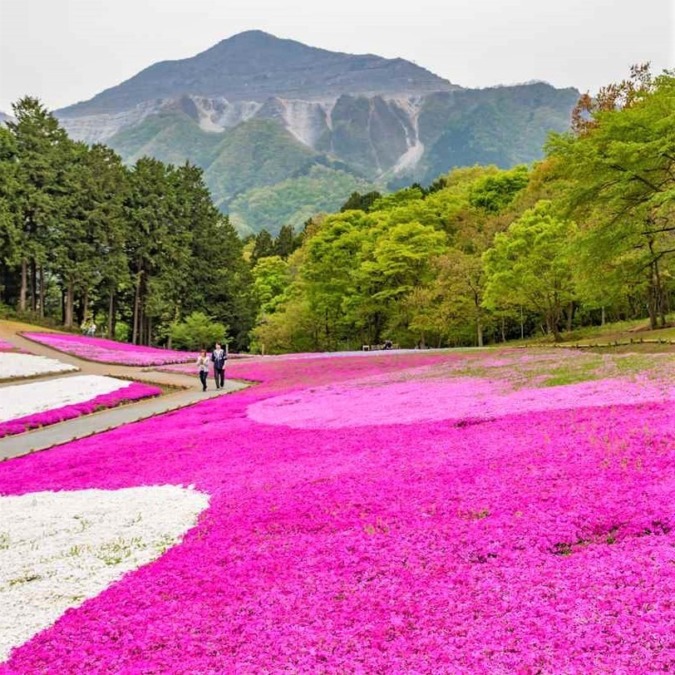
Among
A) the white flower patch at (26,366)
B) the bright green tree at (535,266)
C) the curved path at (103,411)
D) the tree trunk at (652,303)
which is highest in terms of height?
the bright green tree at (535,266)

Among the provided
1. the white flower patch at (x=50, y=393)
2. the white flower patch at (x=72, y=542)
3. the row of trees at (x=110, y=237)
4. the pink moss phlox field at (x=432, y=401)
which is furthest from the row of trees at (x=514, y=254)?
the white flower patch at (x=50, y=393)

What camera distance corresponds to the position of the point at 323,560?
7.73 meters

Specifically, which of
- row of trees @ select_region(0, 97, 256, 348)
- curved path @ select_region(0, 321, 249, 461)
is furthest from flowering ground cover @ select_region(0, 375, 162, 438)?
row of trees @ select_region(0, 97, 256, 348)

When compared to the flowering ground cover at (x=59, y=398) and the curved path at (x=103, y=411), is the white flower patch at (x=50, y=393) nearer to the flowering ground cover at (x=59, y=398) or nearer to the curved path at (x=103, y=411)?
the flowering ground cover at (x=59, y=398)

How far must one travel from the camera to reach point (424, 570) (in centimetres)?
698

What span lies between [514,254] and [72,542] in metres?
47.9

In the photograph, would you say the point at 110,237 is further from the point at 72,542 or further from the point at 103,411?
the point at 72,542

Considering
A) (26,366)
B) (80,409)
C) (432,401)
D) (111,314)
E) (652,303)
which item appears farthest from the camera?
(111,314)

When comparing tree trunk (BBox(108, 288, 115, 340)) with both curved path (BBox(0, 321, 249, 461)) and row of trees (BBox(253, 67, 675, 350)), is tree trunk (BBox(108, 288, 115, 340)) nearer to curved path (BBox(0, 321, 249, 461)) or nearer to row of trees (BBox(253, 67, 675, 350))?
row of trees (BBox(253, 67, 675, 350))

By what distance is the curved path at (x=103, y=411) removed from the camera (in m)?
22.0

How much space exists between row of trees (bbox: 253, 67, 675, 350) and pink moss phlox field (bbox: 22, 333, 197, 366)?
26.3 m

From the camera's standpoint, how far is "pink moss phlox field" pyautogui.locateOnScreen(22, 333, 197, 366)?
161 feet

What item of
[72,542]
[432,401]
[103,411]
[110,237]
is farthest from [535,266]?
[110,237]

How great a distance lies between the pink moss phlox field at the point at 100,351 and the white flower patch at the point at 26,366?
5954mm
